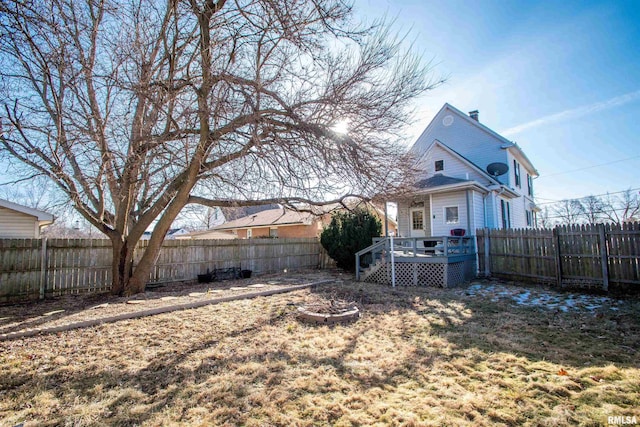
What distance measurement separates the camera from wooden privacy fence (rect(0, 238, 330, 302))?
26.6 ft

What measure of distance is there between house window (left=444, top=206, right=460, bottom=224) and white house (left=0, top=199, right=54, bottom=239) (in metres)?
15.6

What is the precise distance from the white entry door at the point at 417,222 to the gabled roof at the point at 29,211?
14800 mm

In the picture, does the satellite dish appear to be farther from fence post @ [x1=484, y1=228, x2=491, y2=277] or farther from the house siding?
the house siding

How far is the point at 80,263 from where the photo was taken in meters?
9.05

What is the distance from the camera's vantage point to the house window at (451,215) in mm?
12688

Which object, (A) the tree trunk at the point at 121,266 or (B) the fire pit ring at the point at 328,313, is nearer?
(B) the fire pit ring at the point at 328,313

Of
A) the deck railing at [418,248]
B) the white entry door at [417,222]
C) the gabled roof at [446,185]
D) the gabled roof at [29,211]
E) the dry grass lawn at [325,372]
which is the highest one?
the gabled roof at [446,185]

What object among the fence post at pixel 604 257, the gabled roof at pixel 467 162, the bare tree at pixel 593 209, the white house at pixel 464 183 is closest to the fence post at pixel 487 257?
the white house at pixel 464 183

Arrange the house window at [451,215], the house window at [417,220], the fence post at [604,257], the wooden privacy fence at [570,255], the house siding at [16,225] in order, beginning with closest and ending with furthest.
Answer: the wooden privacy fence at [570,255] → the fence post at [604,257] → the house siding at [16,225] → the house window at [451,215] → the house window at [417,220]

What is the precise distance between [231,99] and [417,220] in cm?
1093

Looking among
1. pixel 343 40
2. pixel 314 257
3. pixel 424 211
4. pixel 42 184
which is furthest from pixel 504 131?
pixel 42 184

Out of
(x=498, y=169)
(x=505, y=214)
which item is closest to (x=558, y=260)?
(x=505, y=214)

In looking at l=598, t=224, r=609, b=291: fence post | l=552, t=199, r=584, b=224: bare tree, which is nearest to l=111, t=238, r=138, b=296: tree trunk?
l=598, t=224, r=609, b=291: fence post

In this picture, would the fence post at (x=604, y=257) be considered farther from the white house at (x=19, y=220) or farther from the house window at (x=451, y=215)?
the white house at (x=19, y=220)
